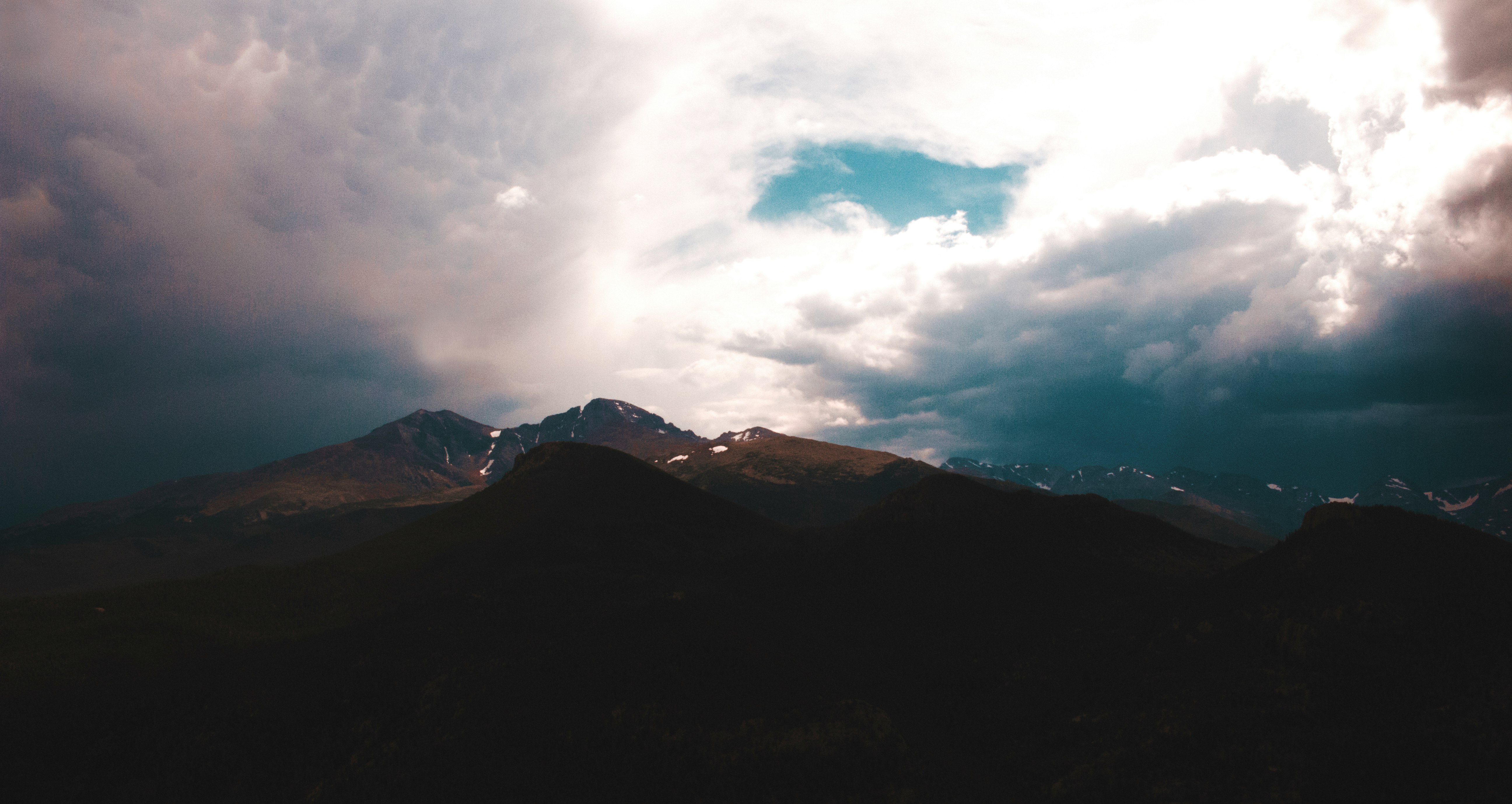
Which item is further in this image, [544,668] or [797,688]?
[544,668]

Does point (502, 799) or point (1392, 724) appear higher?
point (1392, 724)

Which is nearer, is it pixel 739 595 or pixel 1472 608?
pixel 1472 608

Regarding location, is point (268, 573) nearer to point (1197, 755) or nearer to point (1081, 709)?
point (1081, 709)

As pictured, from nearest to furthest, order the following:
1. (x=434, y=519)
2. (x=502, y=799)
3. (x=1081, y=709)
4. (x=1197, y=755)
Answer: (x=1197, y=755) → (x=502, y=799) → (x=1081, y=709) → (x=434, y=519)

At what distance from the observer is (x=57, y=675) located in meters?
56.7

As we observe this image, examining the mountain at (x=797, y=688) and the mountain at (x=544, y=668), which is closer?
the mountain at (x=797, y=688)

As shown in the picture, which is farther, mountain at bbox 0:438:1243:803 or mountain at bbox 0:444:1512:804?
mountain at bbox 0:438:1243:803

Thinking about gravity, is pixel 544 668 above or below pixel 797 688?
above

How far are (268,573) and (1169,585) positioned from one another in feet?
421

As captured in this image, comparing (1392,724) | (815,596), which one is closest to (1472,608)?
(1392,724)

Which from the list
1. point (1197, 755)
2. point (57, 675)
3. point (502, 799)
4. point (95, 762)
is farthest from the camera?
point (57, 675)

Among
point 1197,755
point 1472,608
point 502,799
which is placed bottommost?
point 502,799

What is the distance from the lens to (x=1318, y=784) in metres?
36.9

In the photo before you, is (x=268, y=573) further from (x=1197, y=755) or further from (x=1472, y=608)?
(x=1472, y=608)
